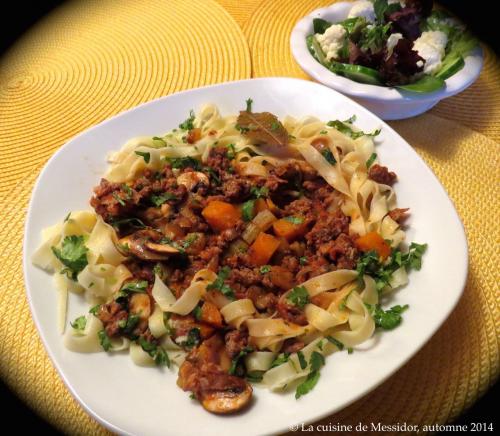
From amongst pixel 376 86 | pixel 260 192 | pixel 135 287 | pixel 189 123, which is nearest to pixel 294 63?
pixel 376 86

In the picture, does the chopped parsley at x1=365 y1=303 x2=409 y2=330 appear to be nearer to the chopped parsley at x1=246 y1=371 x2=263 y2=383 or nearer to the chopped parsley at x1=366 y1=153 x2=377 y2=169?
the chopped parsley at x1=246 y1=371 x2=263 y2=383

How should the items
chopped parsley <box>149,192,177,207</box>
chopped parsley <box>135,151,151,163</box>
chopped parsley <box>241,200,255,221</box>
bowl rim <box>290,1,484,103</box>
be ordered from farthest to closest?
bowl rim <box>290,1,484,103</box> < chopped parsley <box>135,151,151,163</box> < chopped parsley <box>149,192,177,207</box> < chopped parsley <box>241,200,255,221</box>

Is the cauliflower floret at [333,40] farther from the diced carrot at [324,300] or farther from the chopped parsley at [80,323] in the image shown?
the chopped parsley at [80,323]

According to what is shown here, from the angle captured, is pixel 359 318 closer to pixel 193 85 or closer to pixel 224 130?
pixel 224 130

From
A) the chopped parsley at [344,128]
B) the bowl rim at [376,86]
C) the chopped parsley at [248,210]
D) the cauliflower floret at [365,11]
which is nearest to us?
the chopped parsley at [248,210]

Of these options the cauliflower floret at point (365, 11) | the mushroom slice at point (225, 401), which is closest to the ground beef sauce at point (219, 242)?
the mushroom slice at point (225, 401)

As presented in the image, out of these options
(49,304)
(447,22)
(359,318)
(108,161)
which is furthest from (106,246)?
(447,22)

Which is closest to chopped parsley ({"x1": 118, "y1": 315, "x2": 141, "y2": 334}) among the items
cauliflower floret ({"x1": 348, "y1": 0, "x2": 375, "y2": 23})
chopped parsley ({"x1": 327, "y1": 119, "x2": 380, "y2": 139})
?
chopped parsley ({"x1": 327, "y1": 119, "x2": 380, "y2": 139})
